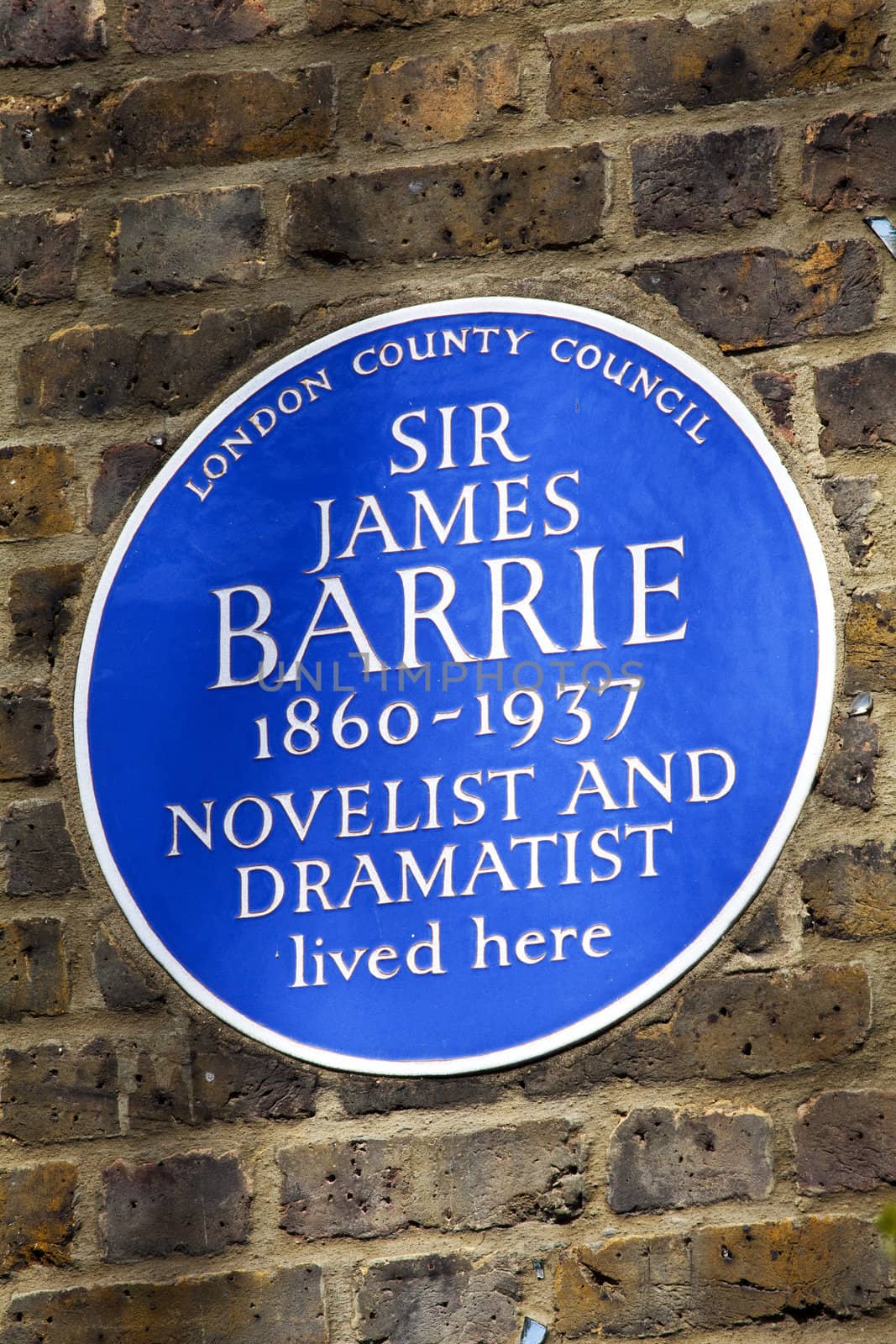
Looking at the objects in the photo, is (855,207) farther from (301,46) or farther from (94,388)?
(94,388)

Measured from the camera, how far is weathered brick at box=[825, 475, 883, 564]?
8.53 ft

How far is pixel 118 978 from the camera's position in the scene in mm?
2688

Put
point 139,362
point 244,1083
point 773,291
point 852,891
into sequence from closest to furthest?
point 852,891 < point 244,1083 < point 773,291 < point 139,362

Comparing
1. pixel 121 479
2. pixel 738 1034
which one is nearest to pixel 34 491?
pixel 121 479

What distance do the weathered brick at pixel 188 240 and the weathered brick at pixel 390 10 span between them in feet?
0.86

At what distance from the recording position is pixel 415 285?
2832mm

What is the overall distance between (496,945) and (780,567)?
56 centimetres

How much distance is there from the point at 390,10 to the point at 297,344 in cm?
48

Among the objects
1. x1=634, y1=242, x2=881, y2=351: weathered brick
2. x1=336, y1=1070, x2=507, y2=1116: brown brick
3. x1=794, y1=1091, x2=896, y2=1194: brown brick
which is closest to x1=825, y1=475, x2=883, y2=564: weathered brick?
x1=634, y1=242, x2=881, y2=351: weathered brick

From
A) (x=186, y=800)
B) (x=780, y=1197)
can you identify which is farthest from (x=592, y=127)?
(x=780, y=1197)

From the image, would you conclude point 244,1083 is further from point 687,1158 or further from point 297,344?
point 297,344

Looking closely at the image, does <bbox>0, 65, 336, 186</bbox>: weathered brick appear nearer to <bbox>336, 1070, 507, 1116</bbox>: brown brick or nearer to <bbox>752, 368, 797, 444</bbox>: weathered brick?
<bbox>752, 368, 797, 444</bbox>: weathered brick

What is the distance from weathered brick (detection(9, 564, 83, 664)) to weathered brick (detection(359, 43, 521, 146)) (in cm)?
71

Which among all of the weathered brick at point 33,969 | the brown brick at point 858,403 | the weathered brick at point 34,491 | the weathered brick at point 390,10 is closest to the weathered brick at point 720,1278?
the weathered brick at point 33,969
